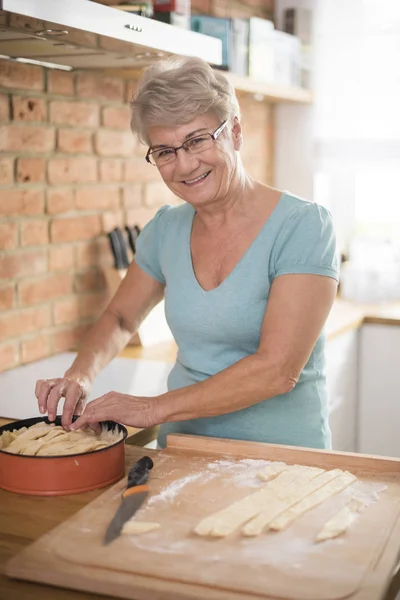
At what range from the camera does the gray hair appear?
1.56 metres

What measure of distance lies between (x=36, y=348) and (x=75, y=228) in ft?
1.23

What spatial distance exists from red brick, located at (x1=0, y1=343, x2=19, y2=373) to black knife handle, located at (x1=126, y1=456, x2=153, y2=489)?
917 millimetres

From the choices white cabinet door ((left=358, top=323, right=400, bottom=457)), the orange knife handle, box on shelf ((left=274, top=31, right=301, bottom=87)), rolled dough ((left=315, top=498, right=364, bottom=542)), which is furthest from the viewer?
box on shelf ((left=274, top=31, right=301, bottom=87))

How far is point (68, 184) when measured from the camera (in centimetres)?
241

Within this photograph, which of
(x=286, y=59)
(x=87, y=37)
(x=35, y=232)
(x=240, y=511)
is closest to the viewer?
(x=240, y=511)

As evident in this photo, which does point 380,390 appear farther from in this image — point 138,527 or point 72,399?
point 138,527

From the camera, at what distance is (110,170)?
2.60 metres

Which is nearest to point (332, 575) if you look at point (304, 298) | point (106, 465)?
point (106, 465)

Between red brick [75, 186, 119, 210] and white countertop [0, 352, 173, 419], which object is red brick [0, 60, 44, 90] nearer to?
red brick [75, 186, 119, 210]

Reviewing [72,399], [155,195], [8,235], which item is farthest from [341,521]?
[155,195]

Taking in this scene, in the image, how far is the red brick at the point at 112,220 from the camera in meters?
2.58

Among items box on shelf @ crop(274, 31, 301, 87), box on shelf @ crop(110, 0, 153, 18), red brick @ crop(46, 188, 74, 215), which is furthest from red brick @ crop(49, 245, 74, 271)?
box on shelf @ crop(274, 31, 301, 87)

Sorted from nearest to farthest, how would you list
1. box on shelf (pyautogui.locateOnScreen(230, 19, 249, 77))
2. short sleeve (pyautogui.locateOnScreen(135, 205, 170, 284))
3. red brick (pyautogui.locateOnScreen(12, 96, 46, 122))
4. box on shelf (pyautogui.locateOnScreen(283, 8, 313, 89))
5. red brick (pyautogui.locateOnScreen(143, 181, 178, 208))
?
short sleeve (pyautogui.locateOnScreen(135, 205, 170, 284))
red brick (pyautogui.locateOnScreen(12, 96, 46, 122))
red brick (pyautogui.locateOnScreen(143, 181, 178, 208))
box on shelf (pyautogui.locateOnScreen(230, 19, 249, 77))
box on shelf (pyautogui.locateOnScreen(283, 8, 313, 89))

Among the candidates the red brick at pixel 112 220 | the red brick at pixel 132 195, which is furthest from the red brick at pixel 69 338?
the red brick at pixel 132 195
